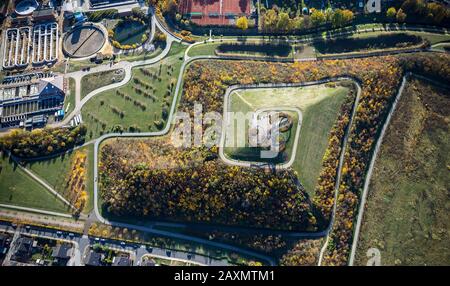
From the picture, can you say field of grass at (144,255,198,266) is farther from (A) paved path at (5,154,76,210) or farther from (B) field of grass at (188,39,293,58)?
(B) field of grass at (188,39,293,58)

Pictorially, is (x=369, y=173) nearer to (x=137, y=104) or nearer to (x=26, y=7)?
(x=137, y=104)

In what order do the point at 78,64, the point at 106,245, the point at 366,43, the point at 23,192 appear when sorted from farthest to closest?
the point at 78,64 < the point at 366,43 < the point at 23,192 < the point at 106,245

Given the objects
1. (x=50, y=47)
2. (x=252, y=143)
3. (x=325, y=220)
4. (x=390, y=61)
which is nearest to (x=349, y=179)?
(x=325, y=220)

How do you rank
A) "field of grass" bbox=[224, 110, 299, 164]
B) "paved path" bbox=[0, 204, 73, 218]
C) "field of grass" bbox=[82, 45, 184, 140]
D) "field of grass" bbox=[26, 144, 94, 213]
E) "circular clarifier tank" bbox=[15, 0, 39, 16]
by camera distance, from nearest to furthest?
"field of grass" bbox=[224, 110, 299, 164], "paved path" bbox=[0, 204, 73, 218], "field of grass" bbox=[26, 144, 94, 213], "field of grass" bbox=[82, 45, 184, 140], "circular clarifier tank" bbox=[15, 0, 39, 16]

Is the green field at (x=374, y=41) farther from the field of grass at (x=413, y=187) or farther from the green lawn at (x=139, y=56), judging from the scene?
the green lawn at (x=139, y=56)

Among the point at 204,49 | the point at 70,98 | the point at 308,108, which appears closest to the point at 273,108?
the point at 308,108

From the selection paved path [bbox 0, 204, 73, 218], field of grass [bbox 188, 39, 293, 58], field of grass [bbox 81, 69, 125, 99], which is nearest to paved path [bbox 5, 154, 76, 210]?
paved path [bbox 0, 204, 73, 218]
